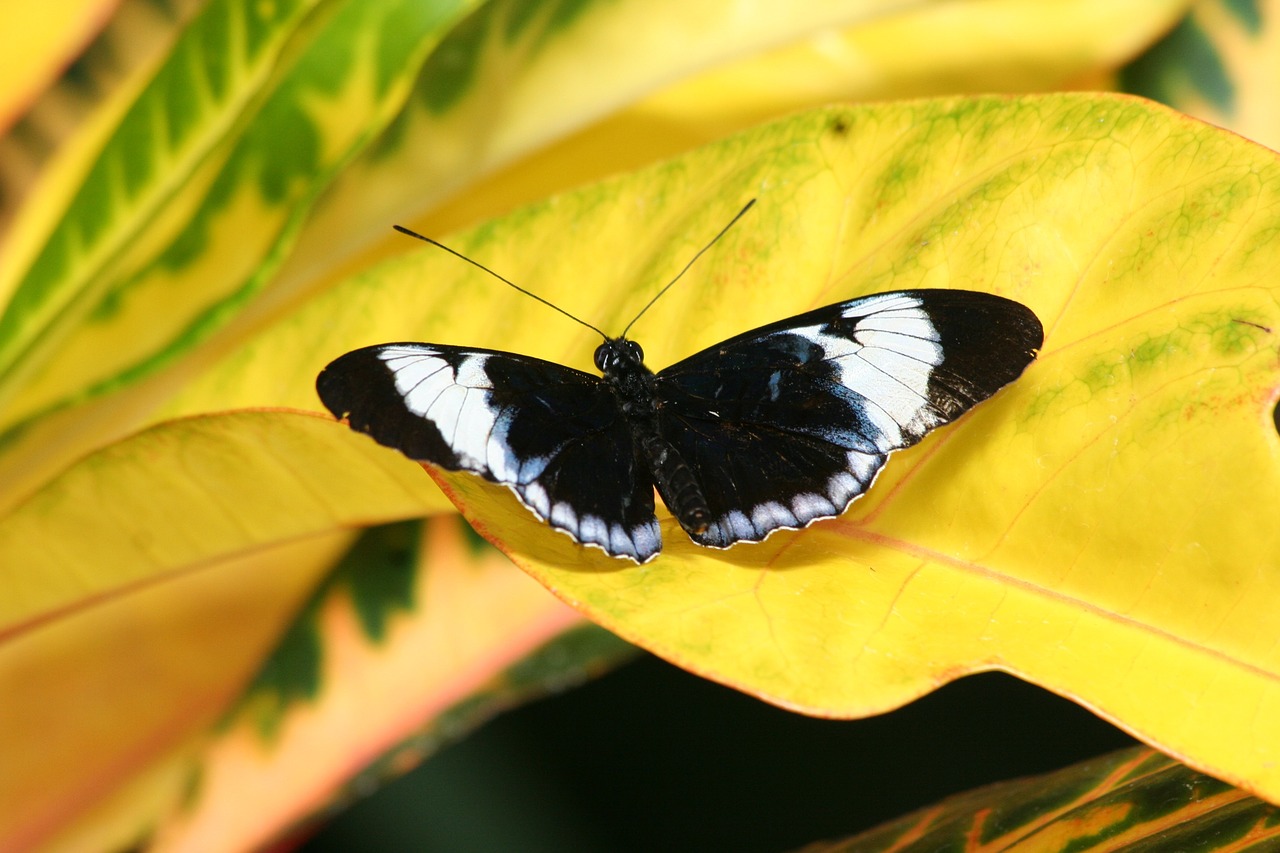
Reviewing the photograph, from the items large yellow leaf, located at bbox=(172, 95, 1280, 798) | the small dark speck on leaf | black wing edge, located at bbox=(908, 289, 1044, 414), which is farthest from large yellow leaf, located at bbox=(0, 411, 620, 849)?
the small dark speck on leaf

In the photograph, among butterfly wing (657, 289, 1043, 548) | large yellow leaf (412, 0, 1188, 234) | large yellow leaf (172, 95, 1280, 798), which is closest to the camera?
large yellow leaf (172, 95, 1280, 798)

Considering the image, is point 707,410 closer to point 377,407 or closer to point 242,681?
point 377,407

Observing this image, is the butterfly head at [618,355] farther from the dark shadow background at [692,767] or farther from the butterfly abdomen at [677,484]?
the dark shadow background at [692,767]

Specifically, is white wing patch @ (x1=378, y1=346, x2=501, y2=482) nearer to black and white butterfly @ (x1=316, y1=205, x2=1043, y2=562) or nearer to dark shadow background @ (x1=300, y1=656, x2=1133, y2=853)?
black and white butterfly @ (x1=316, y1=205, x2=1043, y2=562)

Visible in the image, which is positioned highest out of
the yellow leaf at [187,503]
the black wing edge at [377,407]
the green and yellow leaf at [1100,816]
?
the black wing edge at [377,407]

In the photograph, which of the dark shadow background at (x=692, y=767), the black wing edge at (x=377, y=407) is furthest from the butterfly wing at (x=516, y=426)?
the dark shadow background at (x=692, y=767)

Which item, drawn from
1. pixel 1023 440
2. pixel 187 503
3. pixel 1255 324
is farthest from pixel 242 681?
pixel 1255 324
